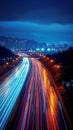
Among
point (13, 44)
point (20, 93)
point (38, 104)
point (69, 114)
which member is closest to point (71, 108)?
point (69, 114)

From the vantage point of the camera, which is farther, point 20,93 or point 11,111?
point 20,93

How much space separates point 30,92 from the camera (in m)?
23.9

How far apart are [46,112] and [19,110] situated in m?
1.61

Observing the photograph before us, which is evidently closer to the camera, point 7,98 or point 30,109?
point 30,109

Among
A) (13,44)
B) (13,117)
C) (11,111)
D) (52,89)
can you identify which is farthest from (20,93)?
(13,44)

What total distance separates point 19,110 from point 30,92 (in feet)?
19.9

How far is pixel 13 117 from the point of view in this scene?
16188 mm

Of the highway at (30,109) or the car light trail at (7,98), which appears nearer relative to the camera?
the highway at (30,109)

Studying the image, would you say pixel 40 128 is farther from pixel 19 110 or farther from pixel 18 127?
pixel 19 110

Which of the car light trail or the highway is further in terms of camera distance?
the car light trail

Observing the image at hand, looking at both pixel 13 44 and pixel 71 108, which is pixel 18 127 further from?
pixel 13 44

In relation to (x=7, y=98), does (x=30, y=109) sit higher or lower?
higher

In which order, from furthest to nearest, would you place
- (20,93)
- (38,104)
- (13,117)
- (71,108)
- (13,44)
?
(13,44) < (20,93) < (38,104) < (71,108) < (13,117)

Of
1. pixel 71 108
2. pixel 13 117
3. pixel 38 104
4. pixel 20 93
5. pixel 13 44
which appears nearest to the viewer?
pixel 13 117
